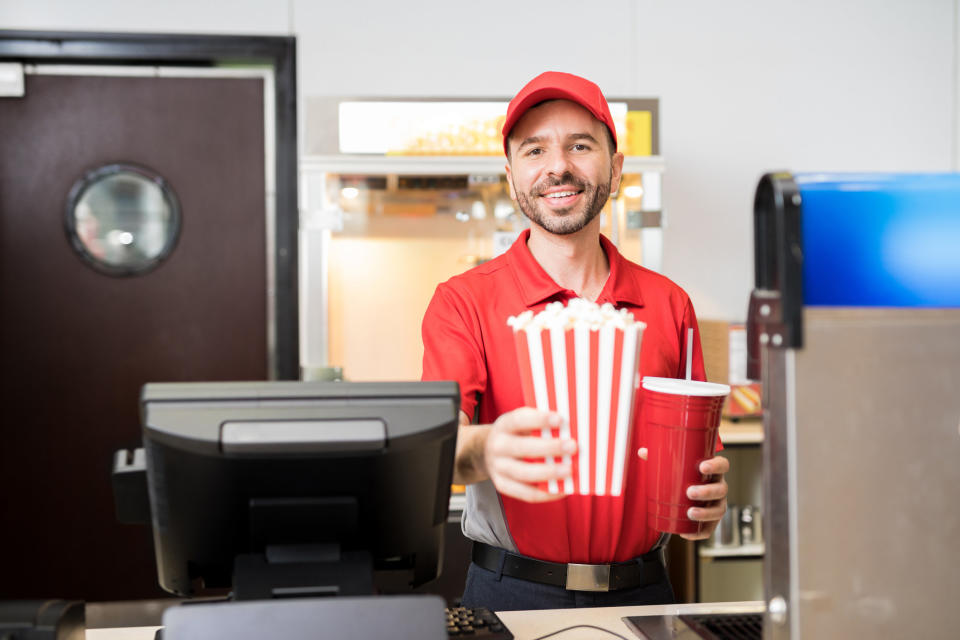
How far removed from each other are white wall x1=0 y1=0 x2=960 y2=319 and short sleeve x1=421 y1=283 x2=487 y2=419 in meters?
2.05

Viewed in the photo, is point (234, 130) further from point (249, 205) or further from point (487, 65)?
point (487, 65)

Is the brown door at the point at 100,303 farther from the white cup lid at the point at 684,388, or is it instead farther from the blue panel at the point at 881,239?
the blue panel at the point at 881,239

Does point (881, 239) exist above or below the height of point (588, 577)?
above

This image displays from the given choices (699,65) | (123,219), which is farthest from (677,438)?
(123,219)

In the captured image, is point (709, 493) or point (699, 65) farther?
point (699, 65)

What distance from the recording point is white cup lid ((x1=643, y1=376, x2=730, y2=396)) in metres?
1.05

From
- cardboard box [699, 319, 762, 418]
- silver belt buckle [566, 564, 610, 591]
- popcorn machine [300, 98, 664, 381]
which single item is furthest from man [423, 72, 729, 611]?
cardboard box [699, 319, 762, 418]

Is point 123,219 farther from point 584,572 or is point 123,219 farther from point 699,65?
point 584,572

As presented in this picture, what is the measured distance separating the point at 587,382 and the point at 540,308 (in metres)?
0.70

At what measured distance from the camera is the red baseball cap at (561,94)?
1521 mm

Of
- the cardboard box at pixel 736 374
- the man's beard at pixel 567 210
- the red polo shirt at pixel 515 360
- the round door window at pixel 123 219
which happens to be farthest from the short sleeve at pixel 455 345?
the round door window at pixel 123 219

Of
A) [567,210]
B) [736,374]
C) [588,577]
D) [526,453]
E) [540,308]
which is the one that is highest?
[567,210]

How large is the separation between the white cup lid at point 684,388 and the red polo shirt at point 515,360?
14.6 inches

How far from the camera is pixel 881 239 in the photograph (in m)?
0.82
